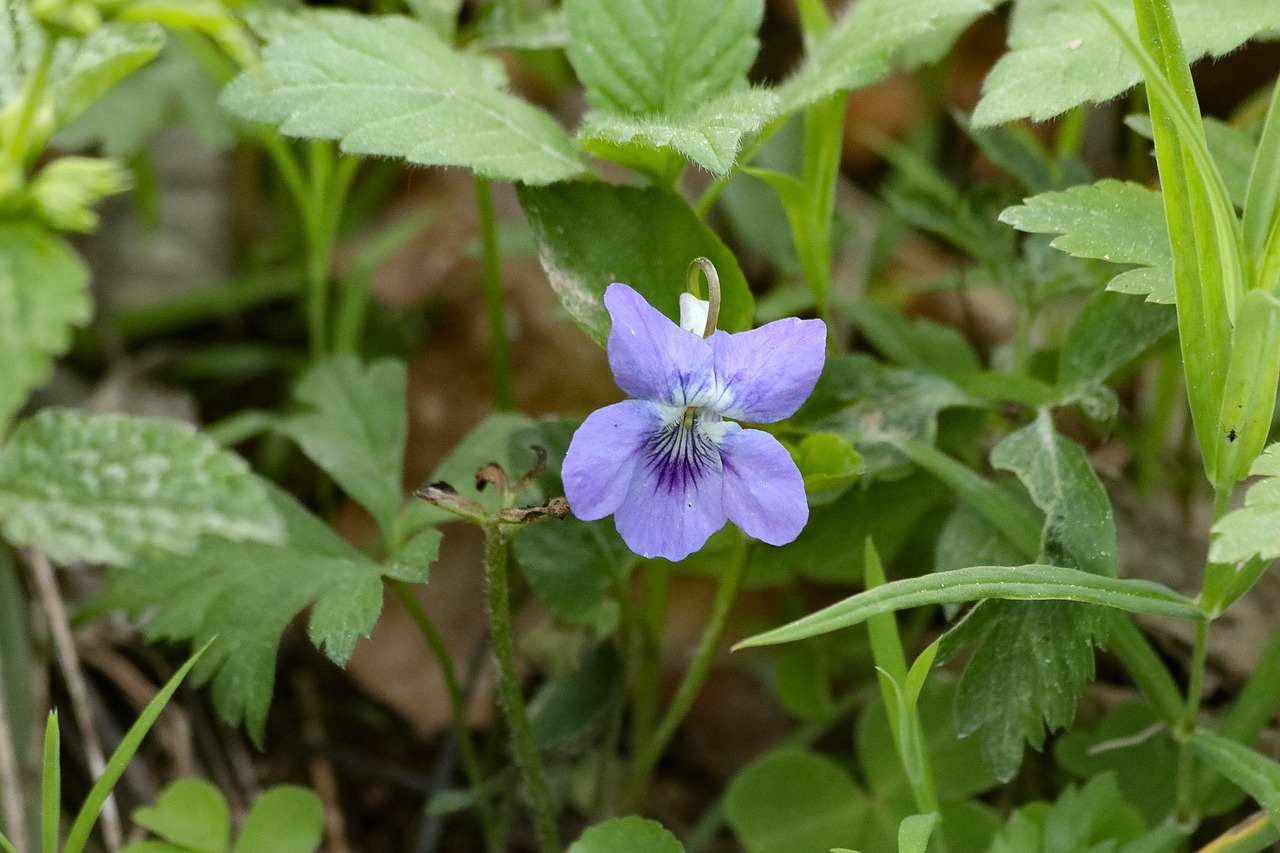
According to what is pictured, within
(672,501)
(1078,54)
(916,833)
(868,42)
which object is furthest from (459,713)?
(1078,54)

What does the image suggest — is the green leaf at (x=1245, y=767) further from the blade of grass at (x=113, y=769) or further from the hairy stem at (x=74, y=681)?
the hairy stem at (x=74, y=681)

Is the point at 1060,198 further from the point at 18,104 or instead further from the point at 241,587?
the point at 18,104

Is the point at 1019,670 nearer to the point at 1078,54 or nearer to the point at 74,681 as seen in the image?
the point at 1078,54

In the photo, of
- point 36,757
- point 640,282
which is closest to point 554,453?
point 640,282

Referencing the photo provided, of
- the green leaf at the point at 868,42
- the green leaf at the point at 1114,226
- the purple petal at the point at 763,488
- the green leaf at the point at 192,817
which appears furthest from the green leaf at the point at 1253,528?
the green leaf at the point at 192,817

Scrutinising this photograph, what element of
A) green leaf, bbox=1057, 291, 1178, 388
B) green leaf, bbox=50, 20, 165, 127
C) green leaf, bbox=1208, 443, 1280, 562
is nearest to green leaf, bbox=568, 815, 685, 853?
green leaf, bbox=1208, 443, 1280, 562
